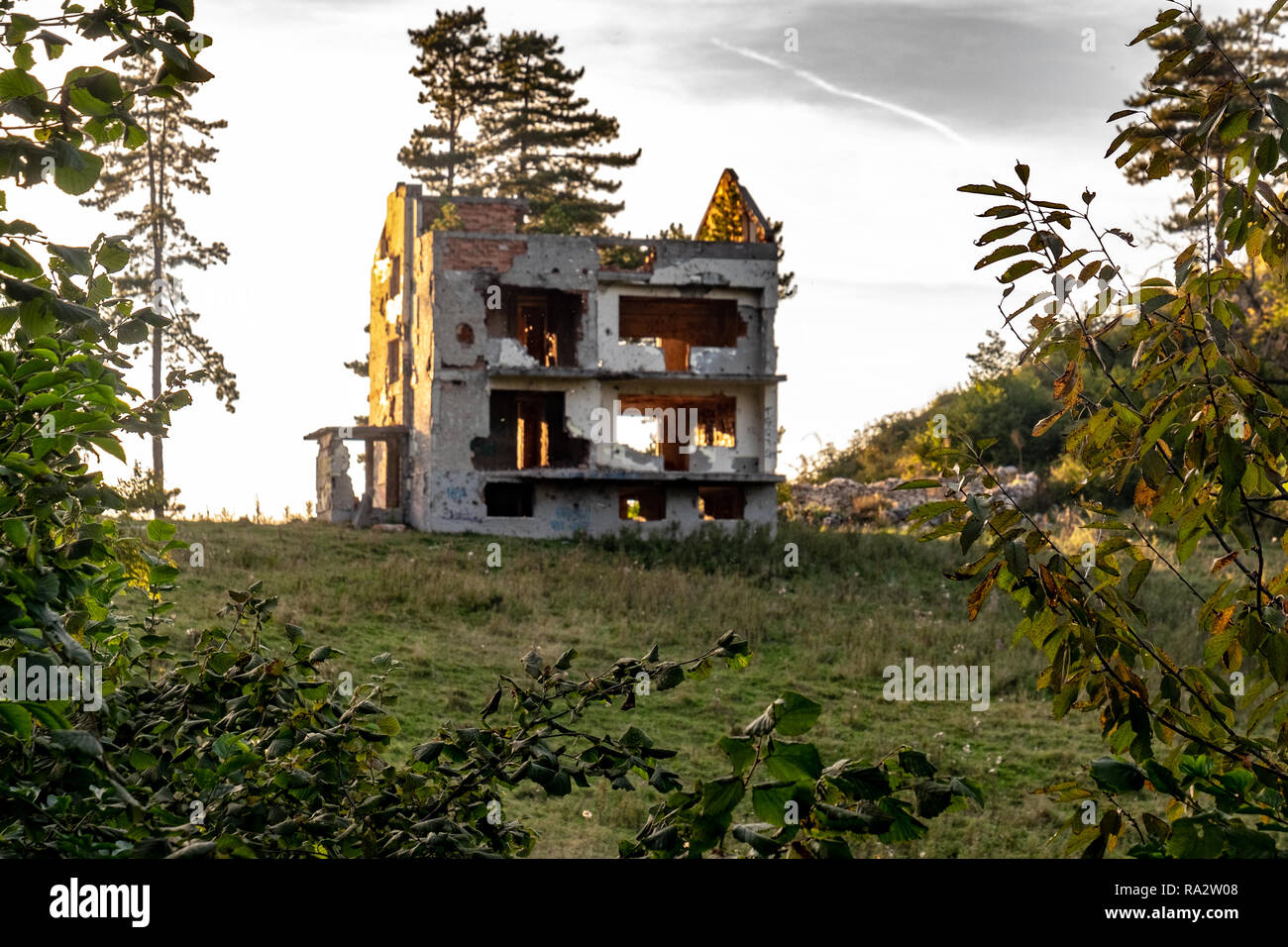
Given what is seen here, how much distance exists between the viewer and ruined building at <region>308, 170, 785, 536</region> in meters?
34.8

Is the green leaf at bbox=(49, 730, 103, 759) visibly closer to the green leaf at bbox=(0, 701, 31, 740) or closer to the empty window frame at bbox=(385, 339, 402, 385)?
the green leaf at bbox=(0, 701, 31, 740)

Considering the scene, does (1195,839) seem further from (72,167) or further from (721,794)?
(72,167)

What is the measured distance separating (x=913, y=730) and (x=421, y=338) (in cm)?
2317

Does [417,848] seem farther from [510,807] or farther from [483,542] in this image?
[483,542]

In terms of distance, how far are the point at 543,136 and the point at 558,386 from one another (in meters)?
14.2

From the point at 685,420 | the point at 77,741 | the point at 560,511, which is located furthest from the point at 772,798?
the point at 685,420

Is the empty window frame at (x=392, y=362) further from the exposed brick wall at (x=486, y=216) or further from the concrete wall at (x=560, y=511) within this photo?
the concrete wall at (x=560, y=511)

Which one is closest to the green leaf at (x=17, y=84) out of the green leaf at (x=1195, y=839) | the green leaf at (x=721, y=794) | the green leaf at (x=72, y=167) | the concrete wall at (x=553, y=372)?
the green leaf at (x=72, y=167)

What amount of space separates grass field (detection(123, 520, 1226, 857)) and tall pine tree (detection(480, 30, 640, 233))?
1811cm

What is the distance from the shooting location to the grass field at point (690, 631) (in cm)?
1409

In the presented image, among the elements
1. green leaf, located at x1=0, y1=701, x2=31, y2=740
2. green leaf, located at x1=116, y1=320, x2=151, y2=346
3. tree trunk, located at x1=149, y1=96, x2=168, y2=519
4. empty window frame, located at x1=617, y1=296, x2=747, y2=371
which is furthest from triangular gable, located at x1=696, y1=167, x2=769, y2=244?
green leaf, located at x1=0, y1=701, x2=31, y2=740

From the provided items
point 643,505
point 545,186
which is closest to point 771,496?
point 643,505

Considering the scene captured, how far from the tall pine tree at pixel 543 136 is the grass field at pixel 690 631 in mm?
18115

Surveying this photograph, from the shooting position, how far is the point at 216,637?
4895mm
